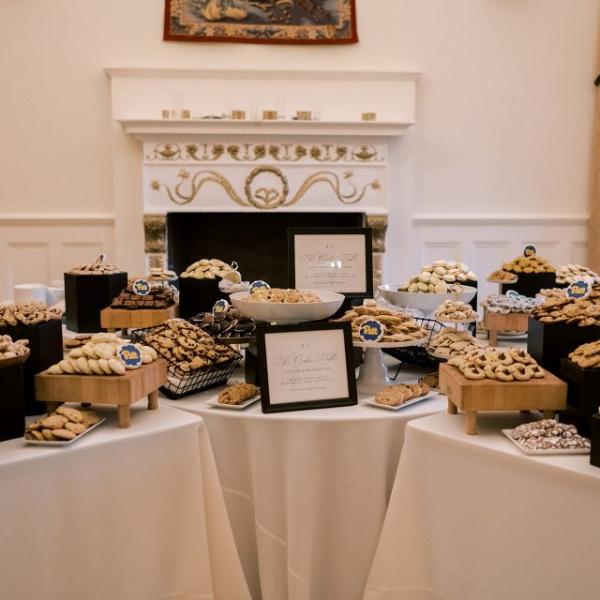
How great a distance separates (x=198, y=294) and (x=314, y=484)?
1.21 m

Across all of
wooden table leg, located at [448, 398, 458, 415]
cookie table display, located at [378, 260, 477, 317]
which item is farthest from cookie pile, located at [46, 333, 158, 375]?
cookie table display, located at [378, 260, 477, 317]

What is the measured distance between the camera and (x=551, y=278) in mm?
2910

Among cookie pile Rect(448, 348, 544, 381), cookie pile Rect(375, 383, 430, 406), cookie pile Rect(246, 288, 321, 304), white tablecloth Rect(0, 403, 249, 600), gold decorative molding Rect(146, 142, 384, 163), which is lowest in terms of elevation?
white tablecloth Rect(0, 403, 249, 600)

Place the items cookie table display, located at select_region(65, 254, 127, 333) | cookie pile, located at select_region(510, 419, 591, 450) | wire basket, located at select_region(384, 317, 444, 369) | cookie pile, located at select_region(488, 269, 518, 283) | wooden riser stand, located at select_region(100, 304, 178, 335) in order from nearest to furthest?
cookie pile, located at select_region(510, 419, 591, 450) < wire basket, located at select_region(384, 317, 444, 369) < wooden riser stand, located at select_region(100, 304, 178, 335) < cookie table display, located at select_region(65, 254, 127, 333) < cookie pile, located at select_region(488, 269, 518, 283)

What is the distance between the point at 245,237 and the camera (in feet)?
18.4

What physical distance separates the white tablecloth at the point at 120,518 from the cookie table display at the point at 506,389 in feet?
2.22

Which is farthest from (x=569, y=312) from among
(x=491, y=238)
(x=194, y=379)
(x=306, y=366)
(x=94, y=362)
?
(x=491, y=238)

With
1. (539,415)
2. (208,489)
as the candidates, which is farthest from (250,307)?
(539,415)

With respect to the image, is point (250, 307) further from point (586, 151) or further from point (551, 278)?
point (586, 151)

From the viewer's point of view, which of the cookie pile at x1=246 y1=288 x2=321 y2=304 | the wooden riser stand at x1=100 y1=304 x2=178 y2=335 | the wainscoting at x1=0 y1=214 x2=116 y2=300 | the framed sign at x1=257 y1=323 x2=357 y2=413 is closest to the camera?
the framed sign at x1=257 y1=323 x2=357 y2=413

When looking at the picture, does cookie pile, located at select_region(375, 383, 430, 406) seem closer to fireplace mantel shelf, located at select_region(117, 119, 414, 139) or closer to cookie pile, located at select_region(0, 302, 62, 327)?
cookie pile, located at select_region(0, 302, 62, 327)

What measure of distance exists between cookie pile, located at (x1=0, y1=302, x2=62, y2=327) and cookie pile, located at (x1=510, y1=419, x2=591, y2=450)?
4.30ft

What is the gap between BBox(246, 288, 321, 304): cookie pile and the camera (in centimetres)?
197

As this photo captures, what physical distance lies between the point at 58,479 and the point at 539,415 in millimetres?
1244
